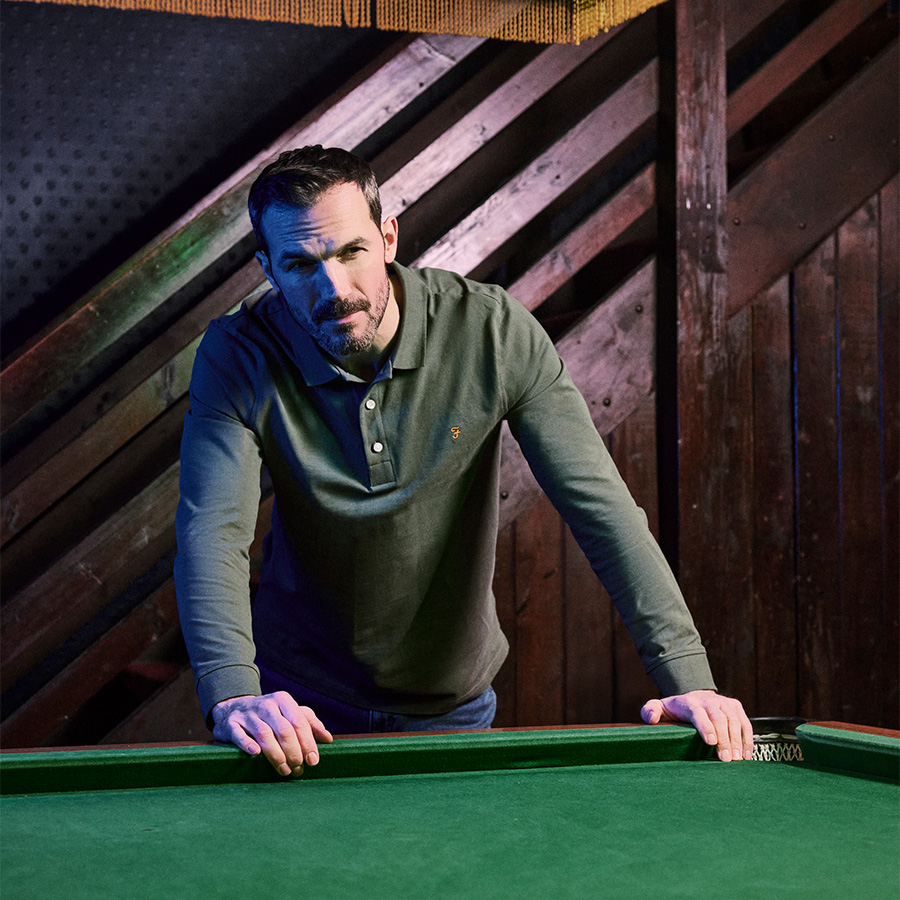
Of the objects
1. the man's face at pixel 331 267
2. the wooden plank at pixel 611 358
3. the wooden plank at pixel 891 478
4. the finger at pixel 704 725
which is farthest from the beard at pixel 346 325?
the wooden plank at pixel 891 478

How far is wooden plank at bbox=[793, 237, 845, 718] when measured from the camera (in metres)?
3.62

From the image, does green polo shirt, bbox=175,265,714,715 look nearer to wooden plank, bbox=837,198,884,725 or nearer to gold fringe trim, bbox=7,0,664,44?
gold fringe trim, bbox=7,0,664,44

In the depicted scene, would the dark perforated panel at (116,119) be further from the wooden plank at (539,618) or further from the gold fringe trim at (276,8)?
the wooden plank at (539,618)

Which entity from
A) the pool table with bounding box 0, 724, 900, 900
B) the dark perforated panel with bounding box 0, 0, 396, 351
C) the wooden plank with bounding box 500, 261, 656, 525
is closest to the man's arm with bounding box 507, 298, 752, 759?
the pool table with bounding box 0, 724, 900, 900

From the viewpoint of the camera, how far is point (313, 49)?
445cm

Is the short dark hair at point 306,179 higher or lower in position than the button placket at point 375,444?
higher

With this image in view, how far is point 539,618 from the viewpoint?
3355 mm

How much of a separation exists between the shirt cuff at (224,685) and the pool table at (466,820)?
0.22 meters

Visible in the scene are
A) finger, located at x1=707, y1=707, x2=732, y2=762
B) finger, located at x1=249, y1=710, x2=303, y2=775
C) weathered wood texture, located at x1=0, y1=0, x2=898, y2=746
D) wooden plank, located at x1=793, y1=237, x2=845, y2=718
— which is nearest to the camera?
finger, located at x1=249, y1=710, x2=303, y2=775

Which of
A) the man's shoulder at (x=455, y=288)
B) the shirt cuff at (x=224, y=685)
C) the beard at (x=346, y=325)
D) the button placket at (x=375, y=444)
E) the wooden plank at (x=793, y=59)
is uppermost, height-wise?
the wooden plank at (x=793, y=59)

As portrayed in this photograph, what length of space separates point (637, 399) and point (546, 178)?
79 centimetres

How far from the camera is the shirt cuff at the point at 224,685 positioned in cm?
170

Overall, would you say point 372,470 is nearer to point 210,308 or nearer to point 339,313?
point 339,313

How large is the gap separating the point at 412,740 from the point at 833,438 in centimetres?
255
